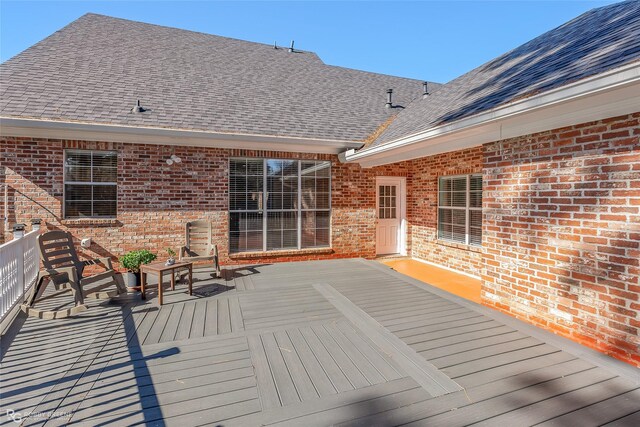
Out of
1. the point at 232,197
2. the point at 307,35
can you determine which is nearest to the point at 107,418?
the point at 232,197

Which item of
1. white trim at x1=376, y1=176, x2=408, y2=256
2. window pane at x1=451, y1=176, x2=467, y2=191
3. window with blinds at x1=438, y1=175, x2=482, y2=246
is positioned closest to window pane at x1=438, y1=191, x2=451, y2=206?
window with blinds at x1=438, y1=175, x2=482, y2=246

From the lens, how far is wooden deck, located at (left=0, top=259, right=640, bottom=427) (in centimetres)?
217

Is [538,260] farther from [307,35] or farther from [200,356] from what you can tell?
[307,35]

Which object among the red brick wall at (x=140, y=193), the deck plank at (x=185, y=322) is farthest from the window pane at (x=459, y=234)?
the deck plank at (x=185, y=322)

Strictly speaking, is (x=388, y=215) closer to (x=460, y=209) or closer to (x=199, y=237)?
(x=460, y=209)

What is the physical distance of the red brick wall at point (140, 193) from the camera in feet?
18.9

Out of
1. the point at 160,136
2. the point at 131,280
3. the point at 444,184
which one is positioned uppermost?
the point at 160,136

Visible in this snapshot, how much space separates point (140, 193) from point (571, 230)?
715 cm

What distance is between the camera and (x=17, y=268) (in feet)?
13.7

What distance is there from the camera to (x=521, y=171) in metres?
3.84

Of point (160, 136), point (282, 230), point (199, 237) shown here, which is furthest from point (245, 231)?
point (160, 136)

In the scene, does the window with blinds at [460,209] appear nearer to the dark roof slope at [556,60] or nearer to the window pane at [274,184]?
the dark roof slope at [556,60]

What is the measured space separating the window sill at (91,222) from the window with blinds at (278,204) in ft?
7.56

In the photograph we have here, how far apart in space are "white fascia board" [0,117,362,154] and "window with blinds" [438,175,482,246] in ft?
8.46
